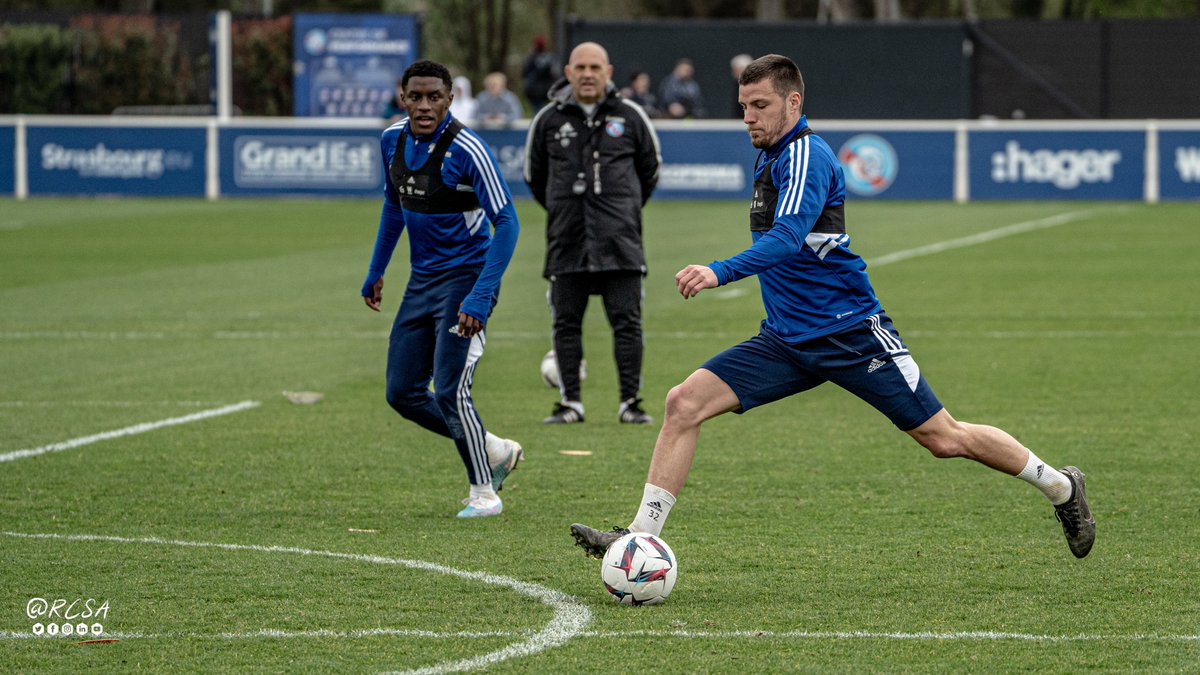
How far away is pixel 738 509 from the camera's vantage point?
8242mm

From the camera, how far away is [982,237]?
85.7 feet

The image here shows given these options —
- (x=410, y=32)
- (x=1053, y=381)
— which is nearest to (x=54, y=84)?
(x=410, y=32)

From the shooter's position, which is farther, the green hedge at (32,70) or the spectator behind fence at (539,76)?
the green hedge at (32,70)

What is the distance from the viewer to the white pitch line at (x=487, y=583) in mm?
5688

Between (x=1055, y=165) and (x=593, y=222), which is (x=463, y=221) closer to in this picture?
(x=593, y=222)

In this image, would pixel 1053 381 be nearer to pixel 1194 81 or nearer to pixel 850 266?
pixel 850 266

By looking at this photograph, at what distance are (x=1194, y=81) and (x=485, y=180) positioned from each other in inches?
1362

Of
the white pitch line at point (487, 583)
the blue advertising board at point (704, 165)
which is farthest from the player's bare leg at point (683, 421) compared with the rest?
the blue advertising board at point (704, 165)

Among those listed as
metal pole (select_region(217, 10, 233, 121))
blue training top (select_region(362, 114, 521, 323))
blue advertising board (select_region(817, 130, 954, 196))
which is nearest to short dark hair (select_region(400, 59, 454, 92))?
blue training top (select_region(362, 114, 521, 323))

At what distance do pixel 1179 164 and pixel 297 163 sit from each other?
51.2 ft

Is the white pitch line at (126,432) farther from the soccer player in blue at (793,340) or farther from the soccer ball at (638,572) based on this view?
the soccer ball at (638,572)

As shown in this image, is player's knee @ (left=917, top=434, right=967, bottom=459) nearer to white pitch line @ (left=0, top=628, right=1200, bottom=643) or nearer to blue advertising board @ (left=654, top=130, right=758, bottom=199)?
white pitch line @ (left=0, top=628, right=1200, bottom=643)

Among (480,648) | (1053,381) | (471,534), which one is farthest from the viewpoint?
(1053,381)

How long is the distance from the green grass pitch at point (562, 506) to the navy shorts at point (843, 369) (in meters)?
0.64
